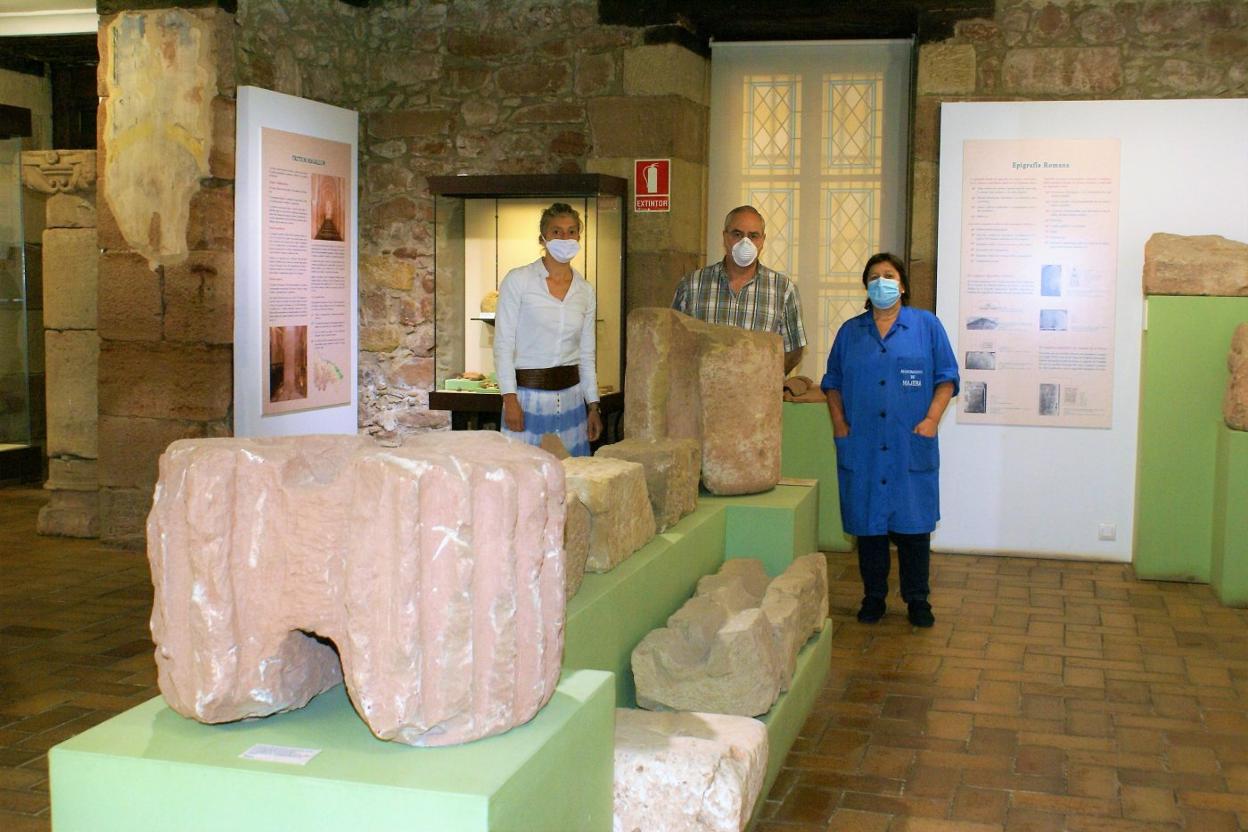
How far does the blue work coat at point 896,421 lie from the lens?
5910mm

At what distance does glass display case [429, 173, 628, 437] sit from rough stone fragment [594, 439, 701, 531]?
3.15 m

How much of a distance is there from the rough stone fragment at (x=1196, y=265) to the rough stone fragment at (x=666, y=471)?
3.52m

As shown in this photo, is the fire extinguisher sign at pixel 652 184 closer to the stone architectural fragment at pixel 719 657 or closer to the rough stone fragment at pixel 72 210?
the rough stone fragment at pixel 72 210

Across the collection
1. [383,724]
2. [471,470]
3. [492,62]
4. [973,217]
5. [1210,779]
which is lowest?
[1210,779]

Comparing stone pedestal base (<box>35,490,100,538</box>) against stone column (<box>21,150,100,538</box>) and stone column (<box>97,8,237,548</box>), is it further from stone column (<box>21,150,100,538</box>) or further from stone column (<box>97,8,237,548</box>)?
stone column (<box>97,8,237,548</box>)

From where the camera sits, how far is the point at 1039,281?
301 inches

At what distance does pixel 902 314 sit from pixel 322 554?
3.95 meters

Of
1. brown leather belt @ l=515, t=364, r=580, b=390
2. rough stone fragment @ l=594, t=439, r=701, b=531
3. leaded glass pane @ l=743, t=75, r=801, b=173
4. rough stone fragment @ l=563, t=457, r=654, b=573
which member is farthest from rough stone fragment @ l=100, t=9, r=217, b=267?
rough stone fragment @ l=563, t=457, r=654, b=573

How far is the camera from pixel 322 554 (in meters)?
2.53

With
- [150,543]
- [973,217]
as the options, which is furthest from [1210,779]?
[973,217]

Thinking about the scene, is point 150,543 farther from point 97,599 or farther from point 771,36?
point 771,36

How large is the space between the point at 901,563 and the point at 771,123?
3.73 m

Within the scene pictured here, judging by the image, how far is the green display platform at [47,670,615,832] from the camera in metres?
2.32

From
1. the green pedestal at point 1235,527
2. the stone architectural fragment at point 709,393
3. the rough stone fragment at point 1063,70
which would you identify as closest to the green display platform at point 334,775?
the stone architectural fragment at point 709,393
